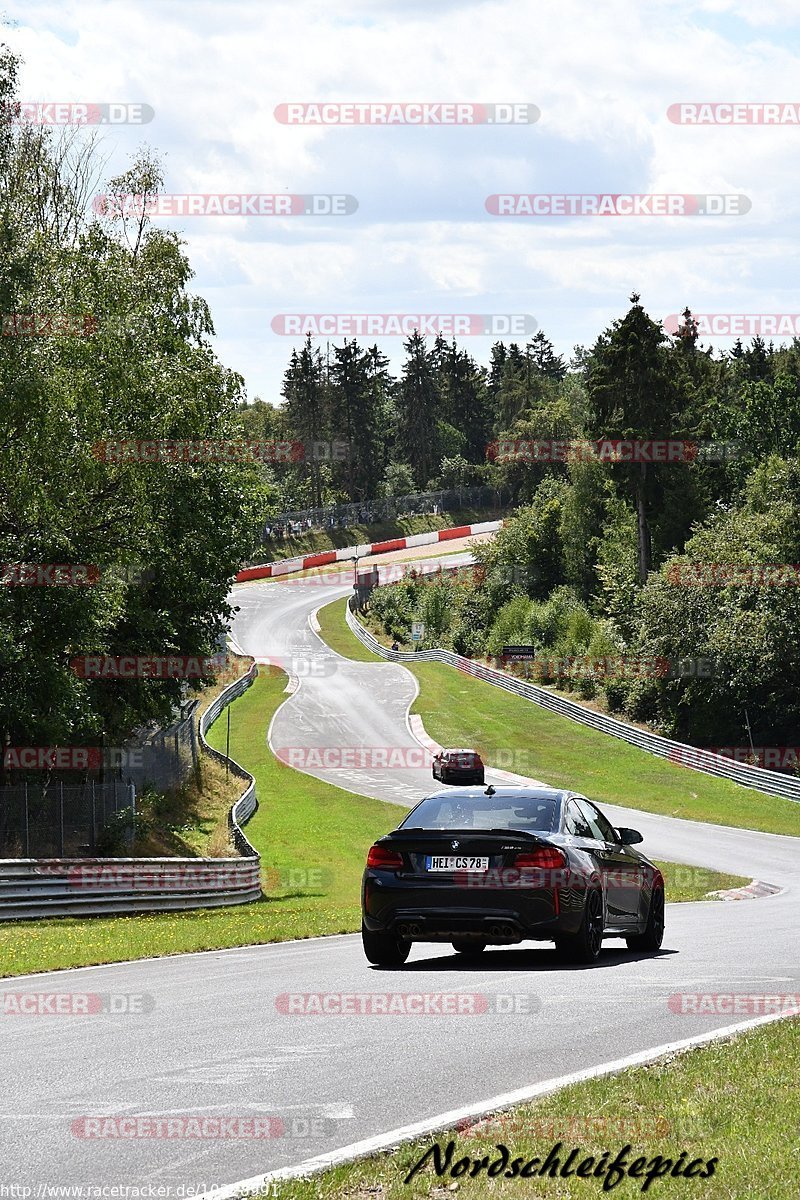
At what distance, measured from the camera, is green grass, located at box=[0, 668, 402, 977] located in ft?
56.6

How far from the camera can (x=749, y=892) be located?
3117 centimetres

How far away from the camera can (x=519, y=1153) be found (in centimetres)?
600

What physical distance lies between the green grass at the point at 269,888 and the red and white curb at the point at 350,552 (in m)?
40.9

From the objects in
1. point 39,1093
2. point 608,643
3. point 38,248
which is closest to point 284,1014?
point 39,1093

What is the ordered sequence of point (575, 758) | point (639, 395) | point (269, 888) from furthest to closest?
point (639, 395) < point (575, 758) < point (269, 888)

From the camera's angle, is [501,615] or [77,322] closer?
[77,322]

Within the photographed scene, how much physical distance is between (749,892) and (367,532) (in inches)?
4010

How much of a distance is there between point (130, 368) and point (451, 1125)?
74.9 feet

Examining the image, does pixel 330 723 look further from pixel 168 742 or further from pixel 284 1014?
pixel 284 1014

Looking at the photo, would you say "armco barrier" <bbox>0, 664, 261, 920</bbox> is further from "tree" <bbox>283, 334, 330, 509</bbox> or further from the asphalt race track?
"tree" <bbox>283, 334, 330, 509</bbox>

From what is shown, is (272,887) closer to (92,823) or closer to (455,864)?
(92,823)

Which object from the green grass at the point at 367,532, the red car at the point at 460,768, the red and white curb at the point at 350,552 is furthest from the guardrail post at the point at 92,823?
the green grass at the point at 367,532

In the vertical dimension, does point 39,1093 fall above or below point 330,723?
above

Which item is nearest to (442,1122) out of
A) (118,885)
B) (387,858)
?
(387,858)
